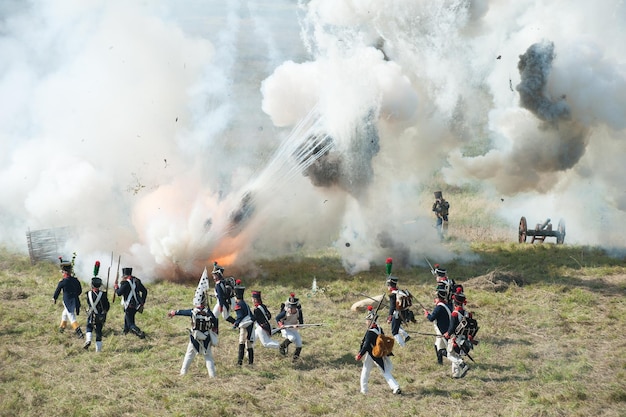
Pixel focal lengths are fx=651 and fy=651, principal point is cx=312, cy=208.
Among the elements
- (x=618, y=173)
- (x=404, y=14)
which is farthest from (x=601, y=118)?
(x=404, y=14)

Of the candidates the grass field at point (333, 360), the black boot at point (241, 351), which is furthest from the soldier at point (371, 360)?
the black boot at point (241, 351)

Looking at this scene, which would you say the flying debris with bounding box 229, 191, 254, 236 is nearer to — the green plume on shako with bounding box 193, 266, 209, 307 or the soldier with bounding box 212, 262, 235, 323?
the soldier with bounding box 212, 262, 235, 323

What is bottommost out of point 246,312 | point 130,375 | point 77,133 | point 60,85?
point 130,375

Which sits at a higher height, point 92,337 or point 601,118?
point 601,118

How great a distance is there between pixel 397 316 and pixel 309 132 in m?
10.6

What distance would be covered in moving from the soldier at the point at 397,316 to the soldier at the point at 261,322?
2986 millimetres

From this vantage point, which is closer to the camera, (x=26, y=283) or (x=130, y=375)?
(x=130, y=375)

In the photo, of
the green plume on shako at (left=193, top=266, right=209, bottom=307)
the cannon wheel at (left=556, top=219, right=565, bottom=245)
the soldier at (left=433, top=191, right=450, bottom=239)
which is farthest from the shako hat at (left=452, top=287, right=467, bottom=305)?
the cannon wheel at (left=556, top=219, right=565, bottom=245)

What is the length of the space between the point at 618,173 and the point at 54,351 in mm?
26562

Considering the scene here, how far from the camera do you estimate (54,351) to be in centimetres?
1652

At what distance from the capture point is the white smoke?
79.8 ft

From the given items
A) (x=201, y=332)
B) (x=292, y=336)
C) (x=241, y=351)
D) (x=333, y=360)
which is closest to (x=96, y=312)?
(x=201, y=332)

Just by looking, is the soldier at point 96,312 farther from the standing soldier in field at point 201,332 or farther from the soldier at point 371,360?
the soldier at point 371,360

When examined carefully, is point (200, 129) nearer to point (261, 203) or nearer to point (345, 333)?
point (261, 203)
